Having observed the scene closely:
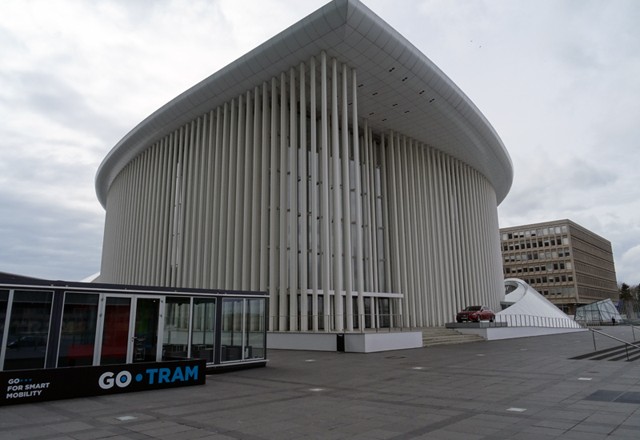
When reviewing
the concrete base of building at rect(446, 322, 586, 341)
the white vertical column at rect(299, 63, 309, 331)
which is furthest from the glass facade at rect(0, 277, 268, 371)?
the concrete base of building at rect(446, 322, 586, 341)

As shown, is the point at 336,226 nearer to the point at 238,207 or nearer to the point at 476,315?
the point at 238,207

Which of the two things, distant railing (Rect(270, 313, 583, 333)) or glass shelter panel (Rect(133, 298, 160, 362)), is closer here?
glass shelter panel (Rect(133, 298, 160, 362))

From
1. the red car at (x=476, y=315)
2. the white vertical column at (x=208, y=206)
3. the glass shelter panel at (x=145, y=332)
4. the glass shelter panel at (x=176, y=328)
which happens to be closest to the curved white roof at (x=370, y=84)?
the white vertical column at (x=208, y=206)

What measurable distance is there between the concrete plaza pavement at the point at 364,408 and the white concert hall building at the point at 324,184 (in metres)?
11.0

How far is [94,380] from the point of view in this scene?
9.52 meters

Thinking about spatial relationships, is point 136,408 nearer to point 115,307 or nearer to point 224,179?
point 115,307

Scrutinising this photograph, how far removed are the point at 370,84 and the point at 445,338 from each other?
50.3ft

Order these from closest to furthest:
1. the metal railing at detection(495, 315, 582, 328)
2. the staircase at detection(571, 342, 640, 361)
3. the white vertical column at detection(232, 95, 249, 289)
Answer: the staircase at detection(571, 342, 640, 361) → the white vertical column at detection(232, 95, 249, 289) → the metal railing at detection(495, 315, 582, 328)

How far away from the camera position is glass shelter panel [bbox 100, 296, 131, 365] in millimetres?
10586

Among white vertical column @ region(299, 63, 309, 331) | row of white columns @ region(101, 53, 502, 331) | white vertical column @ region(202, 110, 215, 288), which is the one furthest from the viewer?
white vertical column @ region(202, 110, 215, 288)

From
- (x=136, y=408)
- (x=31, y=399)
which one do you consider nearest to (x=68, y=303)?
(x=31, y=399)

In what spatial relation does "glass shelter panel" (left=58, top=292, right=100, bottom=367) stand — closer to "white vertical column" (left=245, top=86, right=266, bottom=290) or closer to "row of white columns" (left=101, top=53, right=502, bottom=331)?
"row of white columns" (left=101, top=53, right=502, bottom=331)

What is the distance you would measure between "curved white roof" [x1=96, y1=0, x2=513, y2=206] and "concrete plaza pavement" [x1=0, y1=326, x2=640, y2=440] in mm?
16776

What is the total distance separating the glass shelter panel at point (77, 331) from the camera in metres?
10.0
